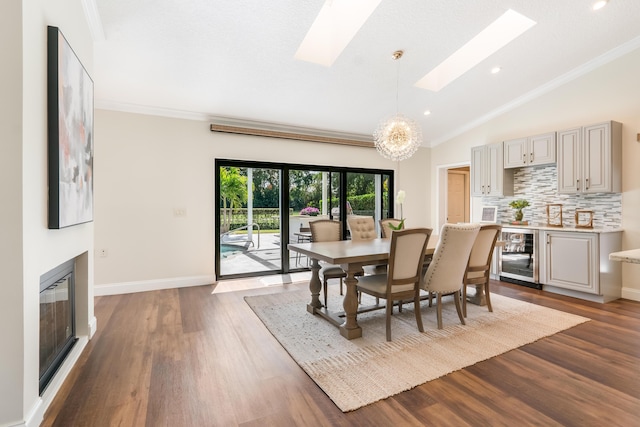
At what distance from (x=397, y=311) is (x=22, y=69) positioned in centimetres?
355

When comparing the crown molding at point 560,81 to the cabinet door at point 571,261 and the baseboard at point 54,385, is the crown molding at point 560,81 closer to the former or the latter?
the cabinet door at point 571,261

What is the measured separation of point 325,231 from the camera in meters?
3.99

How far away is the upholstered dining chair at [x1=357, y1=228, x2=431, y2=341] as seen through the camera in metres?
2.62

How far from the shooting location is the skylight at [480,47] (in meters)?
3.40

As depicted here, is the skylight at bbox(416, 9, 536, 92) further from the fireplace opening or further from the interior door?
the fireplace opening

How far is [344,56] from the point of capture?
352cm

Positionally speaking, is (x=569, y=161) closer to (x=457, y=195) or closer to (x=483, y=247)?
(x=483, y=247)

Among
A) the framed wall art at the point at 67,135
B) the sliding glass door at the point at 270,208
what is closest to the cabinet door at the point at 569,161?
the sliding glass door at the point at 270,208

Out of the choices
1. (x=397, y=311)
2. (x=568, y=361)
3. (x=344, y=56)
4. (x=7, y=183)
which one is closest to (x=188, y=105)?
(x=344, y=56)

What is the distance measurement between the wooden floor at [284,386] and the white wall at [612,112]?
1.44 metres

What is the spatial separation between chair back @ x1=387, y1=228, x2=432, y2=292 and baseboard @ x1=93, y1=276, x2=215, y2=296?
308cm

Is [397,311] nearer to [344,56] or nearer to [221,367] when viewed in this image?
[221,367]

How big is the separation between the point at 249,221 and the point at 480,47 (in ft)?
13.3

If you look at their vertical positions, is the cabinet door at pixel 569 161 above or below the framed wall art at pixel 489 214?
above
